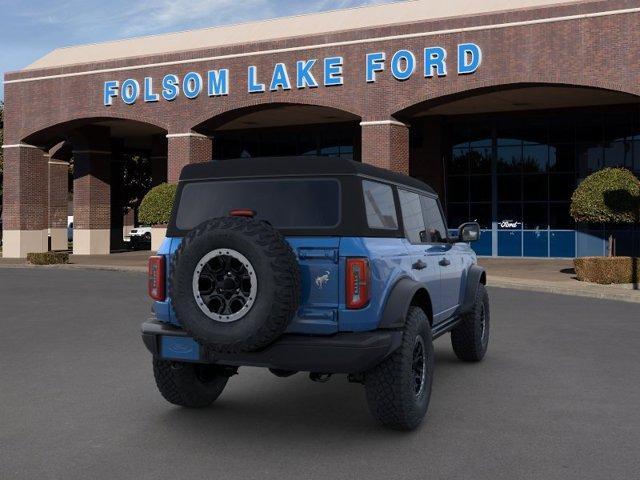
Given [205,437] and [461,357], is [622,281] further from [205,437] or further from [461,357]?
[205,437]

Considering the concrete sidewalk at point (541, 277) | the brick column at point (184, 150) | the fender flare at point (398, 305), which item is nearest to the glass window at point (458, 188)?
the concrete sidewalk at point (541, 277)

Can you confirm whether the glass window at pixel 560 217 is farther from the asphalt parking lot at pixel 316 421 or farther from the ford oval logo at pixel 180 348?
the ford oval logo at pixel 180 348

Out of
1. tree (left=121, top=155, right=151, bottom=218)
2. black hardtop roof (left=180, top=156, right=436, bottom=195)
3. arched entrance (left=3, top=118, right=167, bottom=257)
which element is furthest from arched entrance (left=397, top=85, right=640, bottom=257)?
black hardtop roof (left=180, top=156, right=436, bottom=195)

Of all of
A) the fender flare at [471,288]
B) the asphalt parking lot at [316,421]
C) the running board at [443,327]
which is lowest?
the asphalt parking lot at [316,421]

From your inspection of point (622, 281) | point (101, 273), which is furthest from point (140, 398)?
point (101, 273)

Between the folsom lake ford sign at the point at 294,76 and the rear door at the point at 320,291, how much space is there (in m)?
21.9

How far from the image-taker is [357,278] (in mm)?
5391

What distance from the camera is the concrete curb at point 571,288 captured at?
17.2 m

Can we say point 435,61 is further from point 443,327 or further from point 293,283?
point 293,283

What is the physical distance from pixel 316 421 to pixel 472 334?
2.96m

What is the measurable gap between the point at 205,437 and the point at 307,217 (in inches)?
70.6

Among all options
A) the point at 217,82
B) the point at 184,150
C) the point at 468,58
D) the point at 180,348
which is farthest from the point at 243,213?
the point at 184,150

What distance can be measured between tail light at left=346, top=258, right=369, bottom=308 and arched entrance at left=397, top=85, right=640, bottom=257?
25.5 meters

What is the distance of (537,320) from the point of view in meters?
12.8
